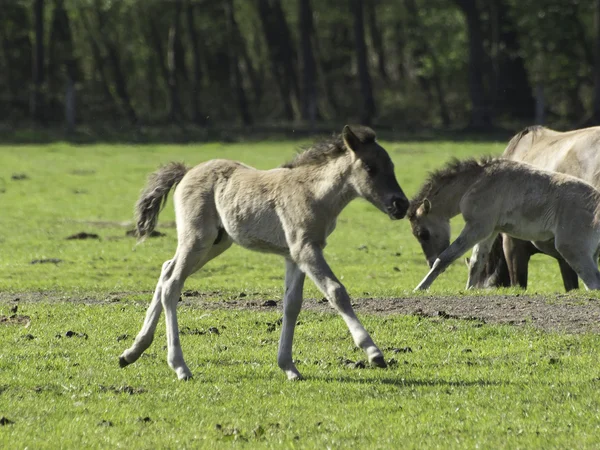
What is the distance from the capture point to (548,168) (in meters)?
16.6

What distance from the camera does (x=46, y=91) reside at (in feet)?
170

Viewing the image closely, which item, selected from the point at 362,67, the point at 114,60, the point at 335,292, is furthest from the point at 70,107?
the point at 335,292

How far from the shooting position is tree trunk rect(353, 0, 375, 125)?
5131 centimetres

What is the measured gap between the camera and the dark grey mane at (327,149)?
9539mm

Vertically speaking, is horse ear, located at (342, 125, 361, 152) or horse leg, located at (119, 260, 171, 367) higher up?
horse ear, located at (342, 125, 361, 152)

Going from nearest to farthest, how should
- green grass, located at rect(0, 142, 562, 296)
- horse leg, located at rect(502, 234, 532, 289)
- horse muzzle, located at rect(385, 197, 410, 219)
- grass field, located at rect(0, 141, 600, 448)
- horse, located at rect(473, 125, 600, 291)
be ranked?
1. grass field, located at rect(0, 141, 600, 448)
2. horse muzzle, located at rect(385, 197, 410, 219)
3. horse, located at rect(473, 125, 600, 291)
4. horse leg, located at rect(502, 234, 532, 289)
5. green grass, located at rect(0, 142, 562, 296)

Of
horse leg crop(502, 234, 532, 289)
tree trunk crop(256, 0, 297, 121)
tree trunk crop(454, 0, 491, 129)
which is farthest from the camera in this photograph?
tree trunk crop(256, 0, 297, 121)

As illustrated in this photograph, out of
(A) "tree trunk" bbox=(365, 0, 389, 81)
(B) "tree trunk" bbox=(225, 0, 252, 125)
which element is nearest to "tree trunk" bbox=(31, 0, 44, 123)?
(B) "tree trunk" bbox=(225, 0, 252, 125)

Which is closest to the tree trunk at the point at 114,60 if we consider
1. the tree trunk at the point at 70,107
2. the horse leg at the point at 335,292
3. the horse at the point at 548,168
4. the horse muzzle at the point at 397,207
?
the tree trunk at the point at 70,107

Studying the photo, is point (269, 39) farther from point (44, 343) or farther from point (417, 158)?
point (44, 343)

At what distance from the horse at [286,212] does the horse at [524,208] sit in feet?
16.6

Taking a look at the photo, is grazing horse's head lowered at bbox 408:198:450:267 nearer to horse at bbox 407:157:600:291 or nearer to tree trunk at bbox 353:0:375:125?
horse at bbox 407:157:600:291

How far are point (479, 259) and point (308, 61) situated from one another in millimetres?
35909

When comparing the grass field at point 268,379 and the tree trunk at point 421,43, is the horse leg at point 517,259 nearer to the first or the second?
the grass field at point 268,379
